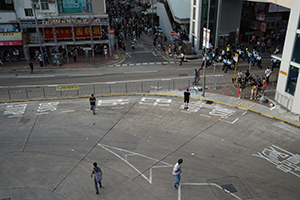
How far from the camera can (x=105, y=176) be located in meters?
14.2

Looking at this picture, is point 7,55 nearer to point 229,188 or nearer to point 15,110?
point 15,110

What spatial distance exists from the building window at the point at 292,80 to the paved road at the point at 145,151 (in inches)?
130

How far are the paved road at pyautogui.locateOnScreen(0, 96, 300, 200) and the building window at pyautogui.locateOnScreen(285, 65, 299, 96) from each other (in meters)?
3.31

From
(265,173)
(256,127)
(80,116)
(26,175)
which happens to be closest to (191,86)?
(256,127)

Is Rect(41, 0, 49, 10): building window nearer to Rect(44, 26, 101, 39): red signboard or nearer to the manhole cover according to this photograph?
Rect(44, 26, 101, 39): red signboard

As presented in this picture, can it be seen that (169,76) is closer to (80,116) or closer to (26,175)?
(80,116)

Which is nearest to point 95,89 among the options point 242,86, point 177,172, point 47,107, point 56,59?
point 47,107

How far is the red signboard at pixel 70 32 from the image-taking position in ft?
120

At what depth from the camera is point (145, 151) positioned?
16219mm

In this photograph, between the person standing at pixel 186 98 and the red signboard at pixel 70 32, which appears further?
the red signboard at pixel 70 32

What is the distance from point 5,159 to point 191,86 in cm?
1713

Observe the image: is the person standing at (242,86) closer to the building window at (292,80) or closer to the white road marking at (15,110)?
the building window at (292,80)

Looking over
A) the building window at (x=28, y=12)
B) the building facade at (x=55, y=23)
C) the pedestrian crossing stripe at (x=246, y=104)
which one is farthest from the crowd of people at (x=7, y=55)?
the pedestrian crossing stripe at (x=246, y=104)

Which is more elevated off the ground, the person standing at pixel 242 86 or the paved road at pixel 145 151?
the person standing at pixel 242 86
